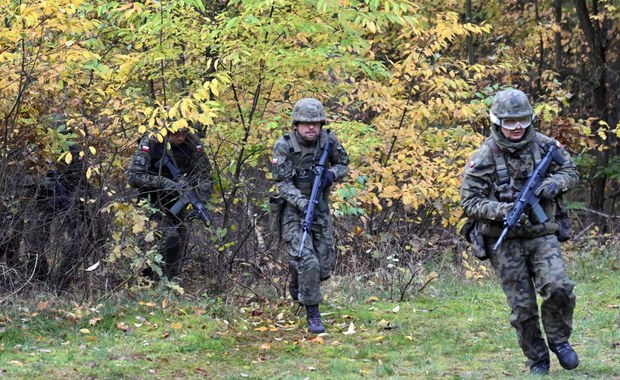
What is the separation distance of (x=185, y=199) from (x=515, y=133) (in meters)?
4.22

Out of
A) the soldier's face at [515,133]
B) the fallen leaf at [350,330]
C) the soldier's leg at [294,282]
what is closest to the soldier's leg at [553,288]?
the soldier's face at [515,133]

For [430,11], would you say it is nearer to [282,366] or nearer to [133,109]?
[133,109]

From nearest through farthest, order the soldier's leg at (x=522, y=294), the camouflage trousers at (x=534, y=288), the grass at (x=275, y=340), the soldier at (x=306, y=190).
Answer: the camouflage trousers at (x=534, y=288)
the soldier's leg at (x=522, y=294)
the grass at (x=275, y=340)
the soldier at (x=306, y=190)

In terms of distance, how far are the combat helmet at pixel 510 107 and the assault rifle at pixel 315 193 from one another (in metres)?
2.25

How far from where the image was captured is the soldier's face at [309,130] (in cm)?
873

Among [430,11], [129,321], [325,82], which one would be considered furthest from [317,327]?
[430,11]

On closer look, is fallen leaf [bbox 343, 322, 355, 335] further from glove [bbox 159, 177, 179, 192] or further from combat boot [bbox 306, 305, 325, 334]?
glove [bbox 159, 177, 179, 192]

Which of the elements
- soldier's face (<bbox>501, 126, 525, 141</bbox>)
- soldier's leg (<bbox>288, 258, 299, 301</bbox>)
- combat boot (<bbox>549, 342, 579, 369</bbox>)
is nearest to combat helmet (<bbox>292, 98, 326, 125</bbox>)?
soldier's leg (<bbox>288, 258, 299, 301</bbox>)

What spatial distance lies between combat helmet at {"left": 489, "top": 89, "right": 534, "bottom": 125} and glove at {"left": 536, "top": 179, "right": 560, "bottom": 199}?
50cm

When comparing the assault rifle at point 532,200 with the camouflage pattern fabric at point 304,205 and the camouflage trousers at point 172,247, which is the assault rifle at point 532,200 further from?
the camouflage trousers at point 172,247

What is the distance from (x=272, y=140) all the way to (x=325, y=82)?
1326 mm

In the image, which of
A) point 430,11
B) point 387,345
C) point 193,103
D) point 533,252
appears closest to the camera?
point 533,252

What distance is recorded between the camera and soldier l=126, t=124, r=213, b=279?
390 inches

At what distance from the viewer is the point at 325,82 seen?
11320 millimetres
